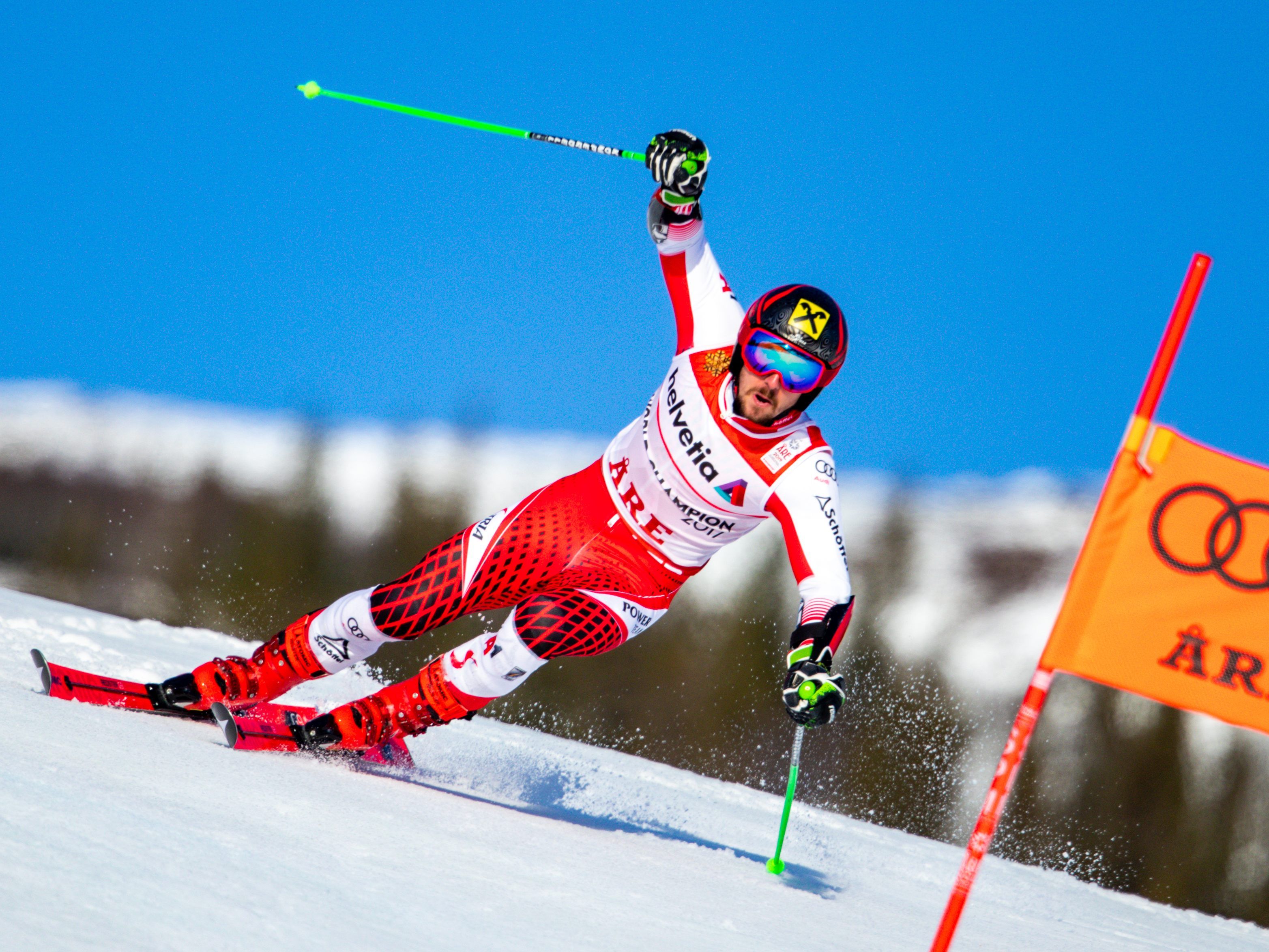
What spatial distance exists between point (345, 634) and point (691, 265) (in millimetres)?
1833

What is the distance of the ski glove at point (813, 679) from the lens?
303 centimetres

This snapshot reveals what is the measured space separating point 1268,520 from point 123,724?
10.4 feet

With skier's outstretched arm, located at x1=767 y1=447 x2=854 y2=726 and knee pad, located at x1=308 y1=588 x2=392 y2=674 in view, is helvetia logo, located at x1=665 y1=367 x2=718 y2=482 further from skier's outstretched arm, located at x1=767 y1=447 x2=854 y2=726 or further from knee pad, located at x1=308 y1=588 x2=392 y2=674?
knee pad, located at x1=308 y1=588 x2=392 y2=674

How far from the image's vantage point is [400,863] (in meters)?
2.24

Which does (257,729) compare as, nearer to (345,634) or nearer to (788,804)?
(345,634)

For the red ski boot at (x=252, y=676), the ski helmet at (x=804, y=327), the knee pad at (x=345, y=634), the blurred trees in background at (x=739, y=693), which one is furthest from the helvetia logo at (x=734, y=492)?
the blurred trees in background at (x=739, y=693)

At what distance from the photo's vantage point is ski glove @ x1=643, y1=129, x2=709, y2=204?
3703 mm

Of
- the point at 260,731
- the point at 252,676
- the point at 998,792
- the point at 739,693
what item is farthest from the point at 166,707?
the point at 739,693

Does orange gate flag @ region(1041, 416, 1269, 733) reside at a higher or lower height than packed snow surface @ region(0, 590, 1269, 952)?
higher

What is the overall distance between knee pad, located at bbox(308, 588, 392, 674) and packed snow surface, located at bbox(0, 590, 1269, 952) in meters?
0.41

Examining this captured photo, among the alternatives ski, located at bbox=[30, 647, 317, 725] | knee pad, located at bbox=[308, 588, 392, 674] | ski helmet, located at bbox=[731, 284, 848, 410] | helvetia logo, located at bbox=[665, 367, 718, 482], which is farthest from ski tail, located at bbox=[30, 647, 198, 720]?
ski helmet, located at bbox=[731, 284, 848, 410]

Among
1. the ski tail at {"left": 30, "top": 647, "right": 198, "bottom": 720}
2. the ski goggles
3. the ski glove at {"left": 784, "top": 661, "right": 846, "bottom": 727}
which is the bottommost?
the ski tail at {"left": 30, "top": 647, "right": 198, "bottom": 720}

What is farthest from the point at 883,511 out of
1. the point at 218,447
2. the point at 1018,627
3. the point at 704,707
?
the point at 218,447

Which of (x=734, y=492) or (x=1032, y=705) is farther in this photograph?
(x=734, y=492)
